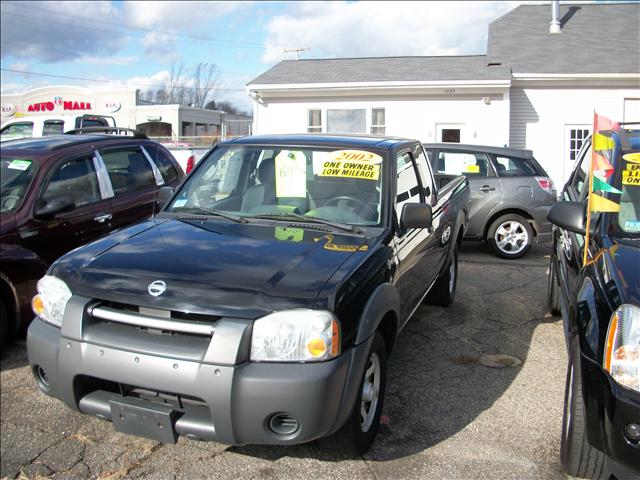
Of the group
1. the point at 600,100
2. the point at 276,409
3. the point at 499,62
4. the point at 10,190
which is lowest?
the point at 276,409

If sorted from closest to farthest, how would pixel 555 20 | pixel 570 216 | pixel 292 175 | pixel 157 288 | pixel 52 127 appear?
pixel 157 288 → pixel 570 216 → pixel 292 175 → pixel 52 127 → pixel 555 20

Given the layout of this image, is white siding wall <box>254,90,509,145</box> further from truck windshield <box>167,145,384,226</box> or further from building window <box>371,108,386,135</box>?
truck windshield <box>167,145,384,226</box>

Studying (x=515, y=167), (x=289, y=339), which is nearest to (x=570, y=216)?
(x=289, y=339)

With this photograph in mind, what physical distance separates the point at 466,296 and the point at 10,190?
470cm

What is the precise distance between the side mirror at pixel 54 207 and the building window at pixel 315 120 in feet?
39.5

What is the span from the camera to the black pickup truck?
2.64m

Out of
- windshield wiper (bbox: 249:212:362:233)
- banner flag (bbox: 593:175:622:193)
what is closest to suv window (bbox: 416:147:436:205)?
windshield wiper (bbox: 249:212:362:233)

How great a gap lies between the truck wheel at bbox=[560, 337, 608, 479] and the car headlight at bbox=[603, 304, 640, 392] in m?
0.35

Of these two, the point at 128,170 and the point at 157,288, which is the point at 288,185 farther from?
the point at 128,170

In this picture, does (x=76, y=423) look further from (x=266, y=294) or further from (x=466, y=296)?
(x=466, y=296)

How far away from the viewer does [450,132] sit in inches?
628

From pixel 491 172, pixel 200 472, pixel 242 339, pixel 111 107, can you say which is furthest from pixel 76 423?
pixel 111 107

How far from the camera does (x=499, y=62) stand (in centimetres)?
1639

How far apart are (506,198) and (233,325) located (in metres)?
7.00
